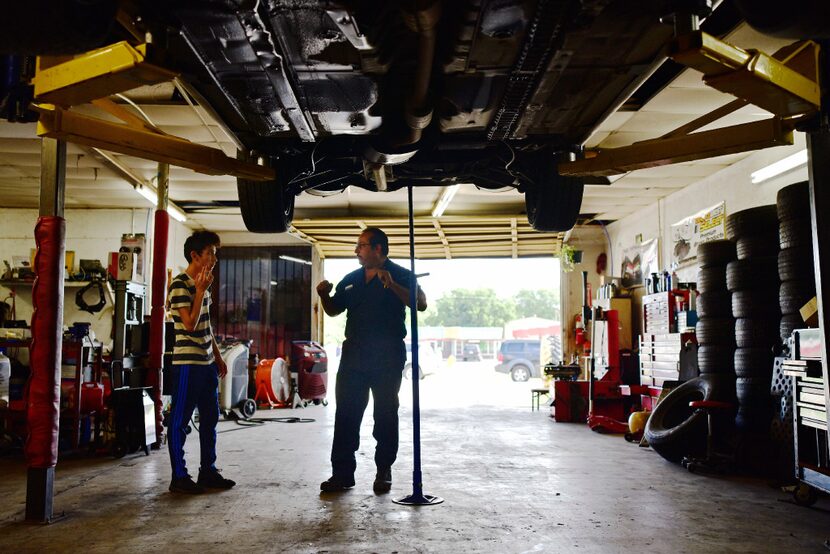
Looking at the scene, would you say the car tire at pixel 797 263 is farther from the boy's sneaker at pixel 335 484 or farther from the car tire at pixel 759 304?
the boy's sneaker at pixel 335 484

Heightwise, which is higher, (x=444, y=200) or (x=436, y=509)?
(x=444, y=200)

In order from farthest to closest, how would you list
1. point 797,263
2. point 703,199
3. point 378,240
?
point 703,199 < point 797,263 < point 378,240

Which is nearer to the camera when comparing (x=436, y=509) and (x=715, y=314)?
(x=436, y=509)

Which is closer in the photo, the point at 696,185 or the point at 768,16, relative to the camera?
the point at 768,16

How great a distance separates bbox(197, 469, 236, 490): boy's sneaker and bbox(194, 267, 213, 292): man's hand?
1104mm

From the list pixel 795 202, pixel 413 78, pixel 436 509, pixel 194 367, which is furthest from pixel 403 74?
pixel 795 202

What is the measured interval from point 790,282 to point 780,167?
1.92m

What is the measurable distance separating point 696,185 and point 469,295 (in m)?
35.3

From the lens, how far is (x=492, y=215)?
8812 mm

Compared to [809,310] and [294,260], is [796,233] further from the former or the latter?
[294,260]

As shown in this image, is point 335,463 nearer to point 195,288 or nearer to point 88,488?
point 195,288

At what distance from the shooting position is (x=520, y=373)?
58.6 feet

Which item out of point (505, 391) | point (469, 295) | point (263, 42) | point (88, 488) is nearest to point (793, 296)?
point (263, 42)

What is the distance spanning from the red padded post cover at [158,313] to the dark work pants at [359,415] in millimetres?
2692
